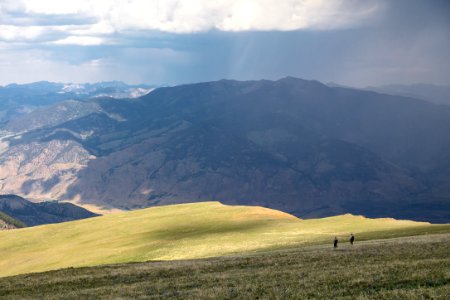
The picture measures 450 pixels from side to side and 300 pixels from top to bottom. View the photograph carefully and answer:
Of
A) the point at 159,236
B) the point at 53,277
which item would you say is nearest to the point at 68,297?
the point at 53,277

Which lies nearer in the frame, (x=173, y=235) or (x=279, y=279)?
(x=279, y=279)

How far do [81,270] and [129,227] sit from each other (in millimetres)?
69895

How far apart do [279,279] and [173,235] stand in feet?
228

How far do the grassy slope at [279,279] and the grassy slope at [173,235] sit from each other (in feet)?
86.6

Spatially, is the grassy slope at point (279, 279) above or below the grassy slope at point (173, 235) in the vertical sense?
below

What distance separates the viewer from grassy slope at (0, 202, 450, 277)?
282 feet

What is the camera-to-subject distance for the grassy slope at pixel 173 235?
8600cm

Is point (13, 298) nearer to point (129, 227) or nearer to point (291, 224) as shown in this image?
point (291, 224)

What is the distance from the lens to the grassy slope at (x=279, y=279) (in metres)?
33.9

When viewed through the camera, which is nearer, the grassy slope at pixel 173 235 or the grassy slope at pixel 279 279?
the grassy slope at pixel 279 279

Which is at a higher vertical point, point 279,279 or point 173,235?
point 173,235

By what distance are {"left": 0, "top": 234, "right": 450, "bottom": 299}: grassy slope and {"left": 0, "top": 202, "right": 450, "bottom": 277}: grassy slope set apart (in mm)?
26401

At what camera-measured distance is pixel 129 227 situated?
5108 inches

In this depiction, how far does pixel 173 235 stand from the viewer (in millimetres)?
108625
